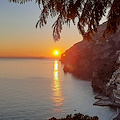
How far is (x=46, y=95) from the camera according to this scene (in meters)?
115

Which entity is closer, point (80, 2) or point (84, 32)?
point (80, 2)

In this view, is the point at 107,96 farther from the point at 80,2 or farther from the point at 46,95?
the point at 80,2

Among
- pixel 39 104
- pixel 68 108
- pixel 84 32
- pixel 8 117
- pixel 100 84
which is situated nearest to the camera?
pixel 84 32

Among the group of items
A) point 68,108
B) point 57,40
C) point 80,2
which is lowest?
point 68,108

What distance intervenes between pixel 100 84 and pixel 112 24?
13051cm

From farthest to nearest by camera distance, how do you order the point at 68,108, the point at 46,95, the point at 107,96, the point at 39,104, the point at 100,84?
the point at 100,84
the point at 46,95
the point at 107,96
the point at 39,104
the point at 68,108

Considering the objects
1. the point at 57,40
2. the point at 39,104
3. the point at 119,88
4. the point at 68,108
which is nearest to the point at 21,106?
the point at 39,104

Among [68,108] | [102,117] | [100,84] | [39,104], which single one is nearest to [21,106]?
[39,104]

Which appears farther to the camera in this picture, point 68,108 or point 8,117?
point 68,108

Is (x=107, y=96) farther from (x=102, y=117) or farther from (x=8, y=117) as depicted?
(x=8, y=117)

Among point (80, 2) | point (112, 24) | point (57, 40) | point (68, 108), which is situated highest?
point (80, 2)

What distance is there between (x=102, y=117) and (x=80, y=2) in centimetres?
7515

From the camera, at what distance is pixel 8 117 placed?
73875mm

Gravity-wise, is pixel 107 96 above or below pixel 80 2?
below
